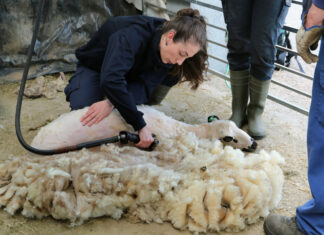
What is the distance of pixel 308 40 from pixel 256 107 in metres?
1.32

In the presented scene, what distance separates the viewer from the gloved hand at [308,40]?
142cm

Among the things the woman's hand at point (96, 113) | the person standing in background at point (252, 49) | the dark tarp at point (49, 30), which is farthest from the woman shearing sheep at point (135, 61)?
the dark tarp at point (49, 30)

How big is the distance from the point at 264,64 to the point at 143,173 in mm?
1366

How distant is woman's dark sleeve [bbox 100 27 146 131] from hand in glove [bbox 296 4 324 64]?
0.99 metres

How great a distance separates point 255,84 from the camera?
8.63ft

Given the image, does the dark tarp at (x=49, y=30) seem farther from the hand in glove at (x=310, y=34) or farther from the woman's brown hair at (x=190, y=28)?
the hand in glove at (x=310, y=34)

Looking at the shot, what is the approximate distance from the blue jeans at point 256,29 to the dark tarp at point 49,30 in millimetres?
1743

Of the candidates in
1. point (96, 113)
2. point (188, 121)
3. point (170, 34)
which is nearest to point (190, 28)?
point (170, 34)

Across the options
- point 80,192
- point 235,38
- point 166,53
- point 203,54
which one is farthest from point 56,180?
point 235,38

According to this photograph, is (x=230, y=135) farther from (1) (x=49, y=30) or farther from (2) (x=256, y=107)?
(1) (x=49, y=30)

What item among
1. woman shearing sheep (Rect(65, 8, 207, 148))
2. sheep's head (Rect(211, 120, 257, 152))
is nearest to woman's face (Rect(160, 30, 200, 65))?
woman shearing sheep (Rect(65, 8, 207, 148))

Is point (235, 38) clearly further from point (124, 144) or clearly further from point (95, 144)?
point (95, 144)

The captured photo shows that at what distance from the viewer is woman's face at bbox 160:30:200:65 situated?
1930 mm

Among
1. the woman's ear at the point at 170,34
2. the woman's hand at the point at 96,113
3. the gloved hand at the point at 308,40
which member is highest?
the gloved hand at the point at 308,40
